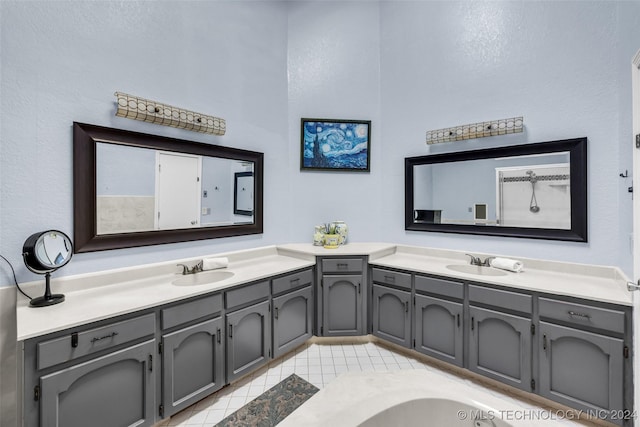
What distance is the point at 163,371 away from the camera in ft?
5.40

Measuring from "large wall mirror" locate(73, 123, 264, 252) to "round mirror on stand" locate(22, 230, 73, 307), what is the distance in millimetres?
161

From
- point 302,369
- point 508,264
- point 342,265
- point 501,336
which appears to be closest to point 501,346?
point 501,336

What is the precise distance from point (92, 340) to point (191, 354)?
57 centimetres

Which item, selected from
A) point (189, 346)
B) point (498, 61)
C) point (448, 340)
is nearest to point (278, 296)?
point (189, 346)

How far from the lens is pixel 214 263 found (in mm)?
2312

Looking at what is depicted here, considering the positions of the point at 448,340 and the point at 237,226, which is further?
the point at 237,226

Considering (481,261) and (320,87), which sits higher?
(320,87)

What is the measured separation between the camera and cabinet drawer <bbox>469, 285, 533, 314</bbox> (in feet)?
6.18

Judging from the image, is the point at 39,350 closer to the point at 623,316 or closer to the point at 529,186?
the point at 623,316

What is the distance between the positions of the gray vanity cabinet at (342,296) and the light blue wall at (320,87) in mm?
609

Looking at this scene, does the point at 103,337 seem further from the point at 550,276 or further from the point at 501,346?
the point at 550,276

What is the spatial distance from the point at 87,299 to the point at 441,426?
1955 mm

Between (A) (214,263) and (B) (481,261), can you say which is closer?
(A) (214,263)

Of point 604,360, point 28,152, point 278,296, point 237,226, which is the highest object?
point 28,152
